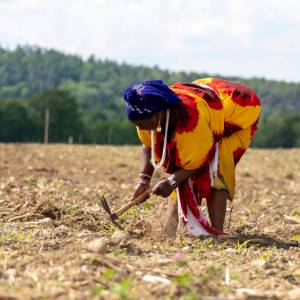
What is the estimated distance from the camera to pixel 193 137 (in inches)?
195

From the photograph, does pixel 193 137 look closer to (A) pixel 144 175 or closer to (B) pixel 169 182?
(B) pixel 169 182

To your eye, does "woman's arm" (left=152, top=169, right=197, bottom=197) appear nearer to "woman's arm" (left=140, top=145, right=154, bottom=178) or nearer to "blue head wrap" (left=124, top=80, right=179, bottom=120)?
"woman's arm" (left=140, top=145, right=154, bottom=178)

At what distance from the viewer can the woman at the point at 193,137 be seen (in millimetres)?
4898

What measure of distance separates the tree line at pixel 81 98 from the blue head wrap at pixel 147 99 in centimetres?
A: 3137

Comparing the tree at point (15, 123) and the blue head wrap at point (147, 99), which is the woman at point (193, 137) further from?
the tree at point (15, 123)

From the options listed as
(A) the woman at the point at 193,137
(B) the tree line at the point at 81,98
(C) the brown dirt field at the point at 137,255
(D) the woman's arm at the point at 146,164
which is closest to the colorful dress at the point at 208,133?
(A) the woman at the point at 193,137

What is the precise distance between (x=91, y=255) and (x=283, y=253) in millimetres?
1510

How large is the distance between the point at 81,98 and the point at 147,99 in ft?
372

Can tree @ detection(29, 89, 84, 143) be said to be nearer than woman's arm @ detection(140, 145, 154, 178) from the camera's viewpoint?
No

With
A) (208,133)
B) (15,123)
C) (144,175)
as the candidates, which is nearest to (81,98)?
(15,123)

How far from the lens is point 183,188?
17.8 feet

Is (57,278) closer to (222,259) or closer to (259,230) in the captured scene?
(222,259)

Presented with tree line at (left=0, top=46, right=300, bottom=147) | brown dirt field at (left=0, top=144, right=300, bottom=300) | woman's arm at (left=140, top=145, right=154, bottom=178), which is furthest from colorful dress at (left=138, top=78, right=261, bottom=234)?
tree line at (left=0, top=46, right=300, bottom=147)

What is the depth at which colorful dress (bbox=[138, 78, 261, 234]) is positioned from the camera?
4.96 metres
